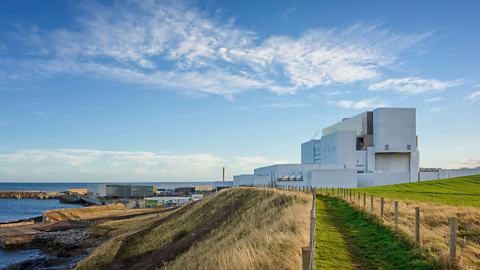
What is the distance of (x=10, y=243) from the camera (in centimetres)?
3509

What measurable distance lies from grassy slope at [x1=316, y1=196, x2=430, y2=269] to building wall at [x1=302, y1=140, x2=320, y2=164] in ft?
208

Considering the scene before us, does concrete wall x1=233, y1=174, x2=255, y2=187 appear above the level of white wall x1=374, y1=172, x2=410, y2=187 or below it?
below

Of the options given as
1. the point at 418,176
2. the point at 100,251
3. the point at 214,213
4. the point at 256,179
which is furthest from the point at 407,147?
the point at 100,251

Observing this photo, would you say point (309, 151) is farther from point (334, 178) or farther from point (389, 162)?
point (334, 178)

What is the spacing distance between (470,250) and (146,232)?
3159 cm

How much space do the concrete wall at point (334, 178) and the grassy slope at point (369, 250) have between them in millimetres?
40601

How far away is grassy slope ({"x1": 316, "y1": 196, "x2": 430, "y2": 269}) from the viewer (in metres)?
8.52


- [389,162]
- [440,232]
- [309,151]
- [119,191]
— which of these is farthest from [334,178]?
[119,191]

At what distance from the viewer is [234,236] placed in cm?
1708

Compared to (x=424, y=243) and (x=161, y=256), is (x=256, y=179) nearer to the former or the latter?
(x=161, y=256)

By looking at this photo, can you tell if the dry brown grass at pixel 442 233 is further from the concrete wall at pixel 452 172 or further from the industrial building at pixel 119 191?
the industrial building at pixel 119 191

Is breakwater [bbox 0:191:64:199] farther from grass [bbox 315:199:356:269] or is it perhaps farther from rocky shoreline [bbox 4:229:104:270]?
grass [bbox 315:199:356:269]

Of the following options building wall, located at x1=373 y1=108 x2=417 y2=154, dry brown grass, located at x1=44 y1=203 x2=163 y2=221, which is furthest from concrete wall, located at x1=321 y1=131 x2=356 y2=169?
dry brown grass, located at x1=44 y1=203 x2=163 y2=221

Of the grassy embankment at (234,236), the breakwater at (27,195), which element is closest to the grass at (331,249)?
the grassy embankment at (234,236)
